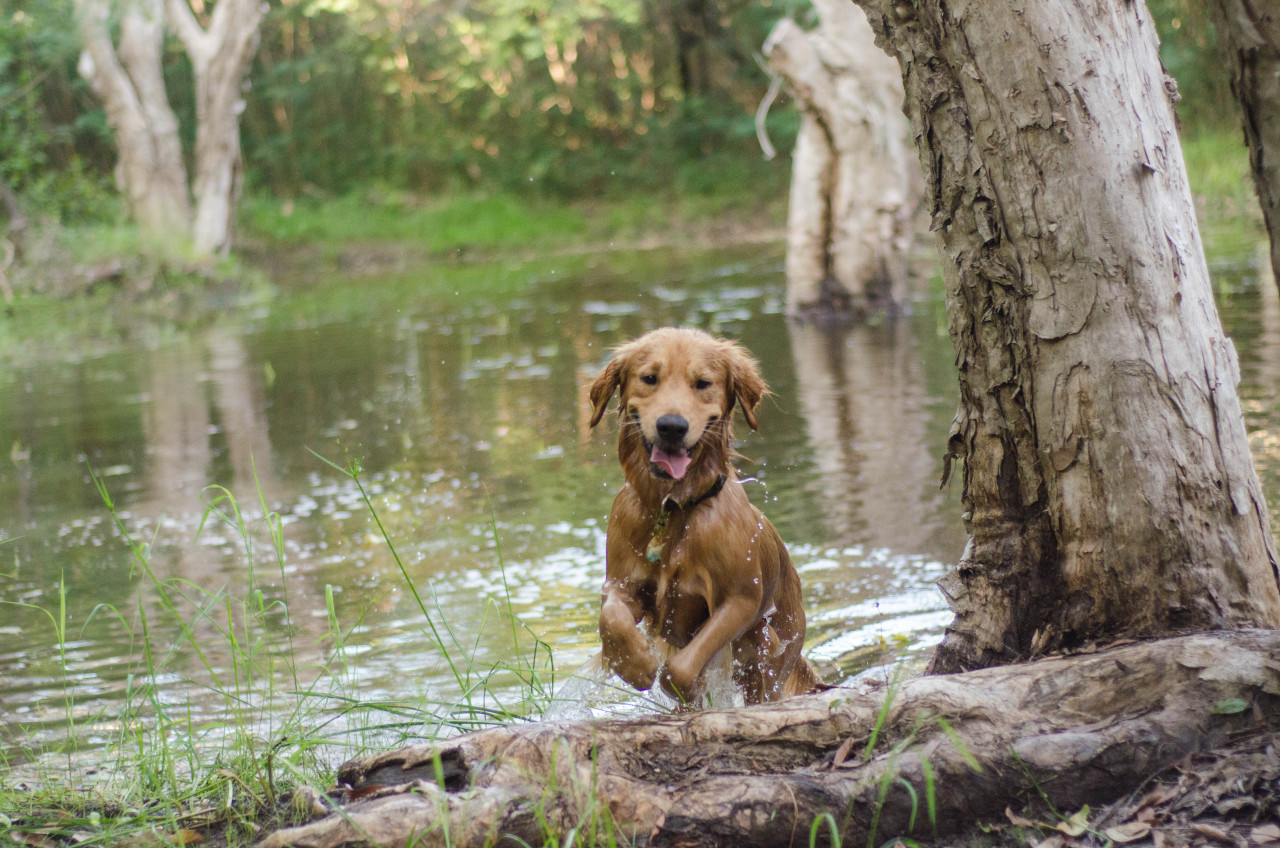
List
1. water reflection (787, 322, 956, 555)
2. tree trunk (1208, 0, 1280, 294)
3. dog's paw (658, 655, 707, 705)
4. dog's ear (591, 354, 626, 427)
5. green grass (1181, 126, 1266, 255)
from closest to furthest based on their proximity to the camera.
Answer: tree trunk (1208, 0, 1280, 294) < dog's paw (658, 655, 707, 705) < dog's ear (591, 354, 626, 427) < water reflection (787, 322, 956, 555) < green grass (1181, 126, 1266, 255)

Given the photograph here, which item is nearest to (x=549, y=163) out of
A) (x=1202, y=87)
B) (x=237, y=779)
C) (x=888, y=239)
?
(x=1202, y=87)

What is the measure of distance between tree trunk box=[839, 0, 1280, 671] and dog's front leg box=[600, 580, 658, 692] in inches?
45.1

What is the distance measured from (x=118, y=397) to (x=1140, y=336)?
37.6 ft

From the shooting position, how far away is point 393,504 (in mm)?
7484

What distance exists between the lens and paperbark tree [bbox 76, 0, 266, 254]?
74.7 ft

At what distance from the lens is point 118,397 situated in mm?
12367

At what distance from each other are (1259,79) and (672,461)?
1.95 m

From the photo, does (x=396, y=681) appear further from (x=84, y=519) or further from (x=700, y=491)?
(x=84, y=519)

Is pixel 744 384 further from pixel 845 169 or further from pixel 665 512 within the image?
pixel 845 169

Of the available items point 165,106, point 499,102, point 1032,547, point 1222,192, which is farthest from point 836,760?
point 499,102

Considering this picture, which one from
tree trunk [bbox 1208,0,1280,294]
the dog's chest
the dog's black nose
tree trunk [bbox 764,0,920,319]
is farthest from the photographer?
tree trunk [bbox 764,0,920,319]

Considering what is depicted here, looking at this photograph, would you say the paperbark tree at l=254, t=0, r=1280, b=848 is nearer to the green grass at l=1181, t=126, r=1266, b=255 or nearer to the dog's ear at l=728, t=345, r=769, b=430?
the dog's ear at l=728, t=345, r=769, b=430

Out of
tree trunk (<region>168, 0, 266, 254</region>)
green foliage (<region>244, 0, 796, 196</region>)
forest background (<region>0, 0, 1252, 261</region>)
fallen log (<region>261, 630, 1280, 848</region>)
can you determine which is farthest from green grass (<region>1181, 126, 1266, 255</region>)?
tree trunk (<region>168, 0, 266, 254</region>)

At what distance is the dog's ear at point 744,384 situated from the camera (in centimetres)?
412
